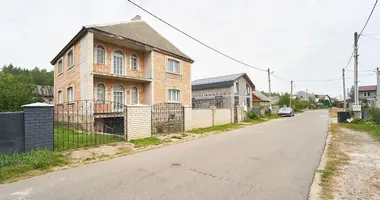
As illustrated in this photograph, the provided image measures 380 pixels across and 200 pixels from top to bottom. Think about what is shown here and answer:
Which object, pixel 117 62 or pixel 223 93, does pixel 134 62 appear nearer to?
pixel 117 62

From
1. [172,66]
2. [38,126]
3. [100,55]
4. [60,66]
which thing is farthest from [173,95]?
[38,126]

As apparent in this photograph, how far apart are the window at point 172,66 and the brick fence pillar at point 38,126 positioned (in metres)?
12.1

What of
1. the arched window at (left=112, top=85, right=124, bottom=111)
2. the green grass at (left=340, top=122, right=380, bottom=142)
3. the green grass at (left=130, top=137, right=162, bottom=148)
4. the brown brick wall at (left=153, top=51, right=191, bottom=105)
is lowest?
the green grass at (left=340, top=122, right=380, bottom=142)

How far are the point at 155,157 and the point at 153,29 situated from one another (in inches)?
616

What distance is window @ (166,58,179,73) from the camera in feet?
59.1

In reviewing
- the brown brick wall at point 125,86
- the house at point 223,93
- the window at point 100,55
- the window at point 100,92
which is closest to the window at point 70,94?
the window at point 100,92

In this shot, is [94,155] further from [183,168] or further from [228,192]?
[228,192]

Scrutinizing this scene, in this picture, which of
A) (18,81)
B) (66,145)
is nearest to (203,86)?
(18,81)

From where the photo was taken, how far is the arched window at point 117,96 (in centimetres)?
1475

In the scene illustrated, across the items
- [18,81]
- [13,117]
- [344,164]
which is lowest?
[344,164]

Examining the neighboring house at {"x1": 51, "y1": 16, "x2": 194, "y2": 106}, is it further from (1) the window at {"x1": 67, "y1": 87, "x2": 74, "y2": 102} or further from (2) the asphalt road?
(2) the asphalt road

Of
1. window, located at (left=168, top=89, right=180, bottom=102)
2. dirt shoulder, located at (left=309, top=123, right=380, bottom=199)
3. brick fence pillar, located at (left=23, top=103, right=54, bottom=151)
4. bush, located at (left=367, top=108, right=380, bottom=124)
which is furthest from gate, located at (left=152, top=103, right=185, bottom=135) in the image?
bush, located at (left=367, top=108, right=380, bottom=124)

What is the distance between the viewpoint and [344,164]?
5625 mm

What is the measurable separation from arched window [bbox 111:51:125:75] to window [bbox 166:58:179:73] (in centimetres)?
405
